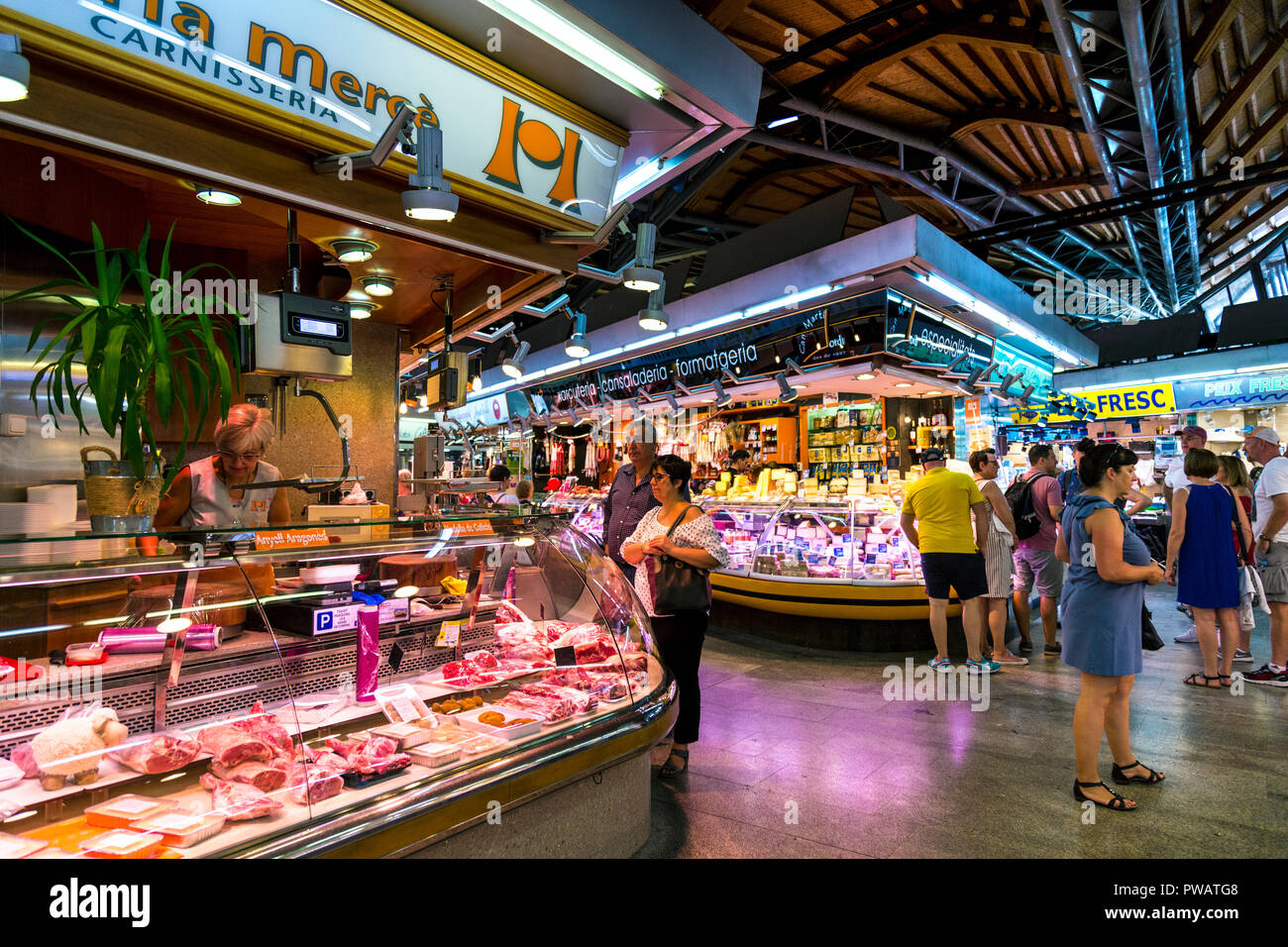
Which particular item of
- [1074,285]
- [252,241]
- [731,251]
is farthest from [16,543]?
[1074,285]

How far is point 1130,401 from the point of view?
14.6 metres

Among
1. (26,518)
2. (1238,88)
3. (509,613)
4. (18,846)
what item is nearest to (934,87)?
(1238,88)

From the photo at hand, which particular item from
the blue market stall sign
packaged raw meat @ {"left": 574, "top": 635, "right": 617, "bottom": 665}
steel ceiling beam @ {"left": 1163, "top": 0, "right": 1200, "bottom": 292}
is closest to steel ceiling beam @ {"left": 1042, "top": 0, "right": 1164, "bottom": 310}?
steel ceiling beam @ {"left": 1163, "top": 0, "right": 1200, "bottom": 292}

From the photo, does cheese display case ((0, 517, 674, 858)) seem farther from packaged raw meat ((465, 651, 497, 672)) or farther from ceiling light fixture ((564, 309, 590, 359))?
ceiling light fixture ((564, 309, 590, 359))

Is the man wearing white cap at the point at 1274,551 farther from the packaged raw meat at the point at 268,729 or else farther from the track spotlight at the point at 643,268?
the packaged raw meat at the point at 268,729

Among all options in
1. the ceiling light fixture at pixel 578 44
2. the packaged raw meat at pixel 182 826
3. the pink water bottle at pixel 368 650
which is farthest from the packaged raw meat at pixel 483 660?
the ceiling light fixture at pixel 578 44

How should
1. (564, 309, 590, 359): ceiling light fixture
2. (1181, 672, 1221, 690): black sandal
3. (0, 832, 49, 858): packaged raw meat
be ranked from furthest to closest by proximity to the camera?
(564, 309, 590, 359): ceiling light fixture < (1181, 672, 1221, 690): black sandal < (0, 832, 49, 858): packaged raw meat

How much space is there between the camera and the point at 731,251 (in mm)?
10102

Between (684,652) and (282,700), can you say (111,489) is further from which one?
(684,652)

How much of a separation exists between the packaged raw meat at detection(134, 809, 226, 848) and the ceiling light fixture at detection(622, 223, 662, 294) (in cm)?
382

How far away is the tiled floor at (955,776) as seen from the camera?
10.8 feet

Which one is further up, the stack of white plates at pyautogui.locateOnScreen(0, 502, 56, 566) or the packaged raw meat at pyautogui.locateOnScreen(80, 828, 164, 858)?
the stack of white plates at pyautogui.locateOnScreen(0, 502, 56, 566)

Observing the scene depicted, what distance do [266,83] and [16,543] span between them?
7.04ft

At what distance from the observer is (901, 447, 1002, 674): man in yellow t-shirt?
235 inches
